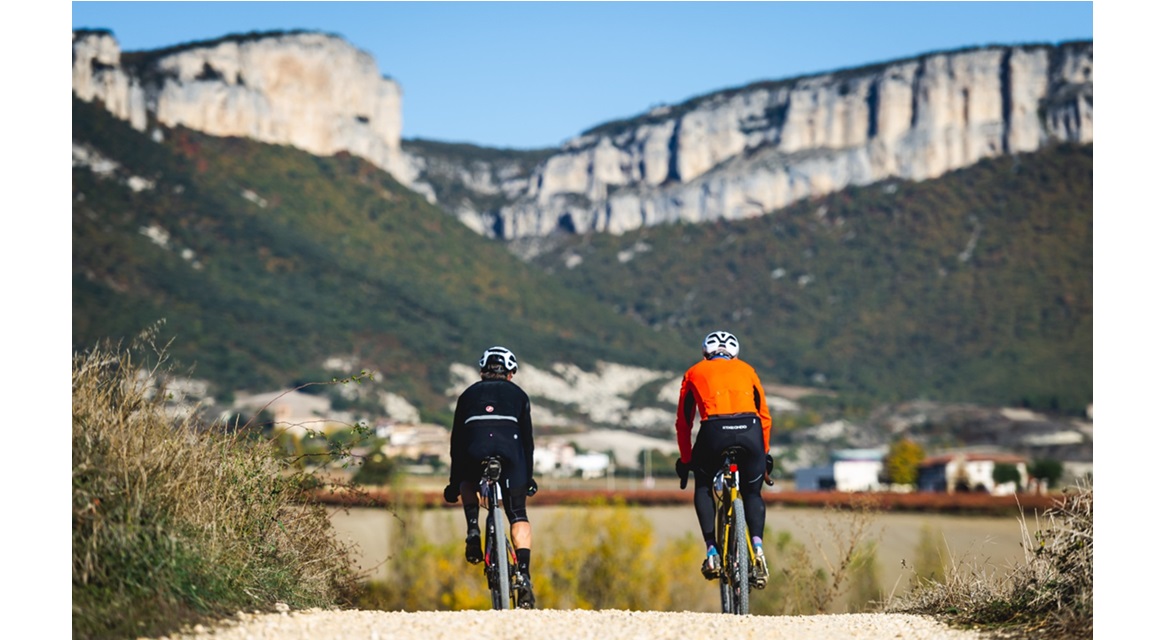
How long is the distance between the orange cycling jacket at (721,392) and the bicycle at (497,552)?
3.74 feet

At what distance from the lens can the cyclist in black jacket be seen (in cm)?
858

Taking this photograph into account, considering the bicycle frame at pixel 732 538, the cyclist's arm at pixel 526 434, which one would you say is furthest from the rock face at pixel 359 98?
the bicycle frame at pixel 732 538

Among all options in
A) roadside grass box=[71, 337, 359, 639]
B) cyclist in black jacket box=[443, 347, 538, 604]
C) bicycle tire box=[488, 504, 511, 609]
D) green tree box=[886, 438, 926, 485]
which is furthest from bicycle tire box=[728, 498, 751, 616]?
green tree box=[886, 438, 926, 485]

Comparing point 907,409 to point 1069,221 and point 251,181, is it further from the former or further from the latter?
point 251,181

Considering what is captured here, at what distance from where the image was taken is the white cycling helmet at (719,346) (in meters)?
8.82

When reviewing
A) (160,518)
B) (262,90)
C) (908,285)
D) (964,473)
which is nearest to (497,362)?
(160,518)

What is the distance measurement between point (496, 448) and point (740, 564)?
161 centimetres

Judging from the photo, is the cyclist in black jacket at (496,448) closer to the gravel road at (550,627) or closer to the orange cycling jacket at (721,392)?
the orange cycling jacket at (721,392)

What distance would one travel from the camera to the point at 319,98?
177 m

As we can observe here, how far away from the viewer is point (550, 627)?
6820 millimetres

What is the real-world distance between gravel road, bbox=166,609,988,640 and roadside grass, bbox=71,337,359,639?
0.26 metres

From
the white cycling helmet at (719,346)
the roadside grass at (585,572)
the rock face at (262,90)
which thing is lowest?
the roadside grass at (585,572)

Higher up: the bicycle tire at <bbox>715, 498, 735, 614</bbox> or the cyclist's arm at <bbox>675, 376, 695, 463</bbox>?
the cyclist's arm at <bbox>675, 376, 695, 463</bbox>

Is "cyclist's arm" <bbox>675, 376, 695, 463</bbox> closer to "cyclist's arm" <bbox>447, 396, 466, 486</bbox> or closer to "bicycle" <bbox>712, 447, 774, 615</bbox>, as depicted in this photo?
"bicycle" <bbox>712, 447, 774, 615</bbox>
